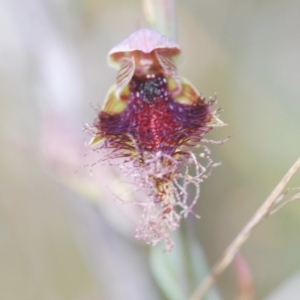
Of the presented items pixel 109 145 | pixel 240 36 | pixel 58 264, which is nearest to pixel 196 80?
pixel 240 36

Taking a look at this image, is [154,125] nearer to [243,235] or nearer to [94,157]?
[243,235]

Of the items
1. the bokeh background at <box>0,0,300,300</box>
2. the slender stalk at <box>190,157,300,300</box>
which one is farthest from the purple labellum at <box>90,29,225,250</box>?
the bokeh background at <box>0,0,300,300</box>

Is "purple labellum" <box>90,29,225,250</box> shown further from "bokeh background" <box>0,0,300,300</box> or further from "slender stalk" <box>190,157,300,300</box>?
"bokeh background" <box>0,0,300,300</box>

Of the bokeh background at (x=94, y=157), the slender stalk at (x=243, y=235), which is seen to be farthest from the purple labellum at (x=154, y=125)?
the bokeh background at (x=94, y=157)

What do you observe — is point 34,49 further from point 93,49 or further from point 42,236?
point 42,236

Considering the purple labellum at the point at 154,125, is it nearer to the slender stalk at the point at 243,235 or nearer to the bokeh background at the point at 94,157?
the slender stalk at the point at 243,235

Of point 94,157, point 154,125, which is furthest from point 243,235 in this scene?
point 94,157

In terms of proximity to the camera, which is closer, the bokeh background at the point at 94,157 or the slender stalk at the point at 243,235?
the slender stalk at the point at 243,235
